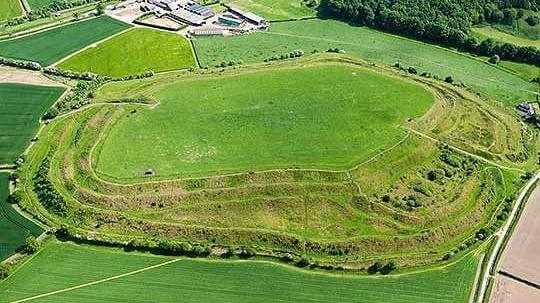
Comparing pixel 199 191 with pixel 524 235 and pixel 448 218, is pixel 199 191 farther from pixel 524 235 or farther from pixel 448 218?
pixel 524 235

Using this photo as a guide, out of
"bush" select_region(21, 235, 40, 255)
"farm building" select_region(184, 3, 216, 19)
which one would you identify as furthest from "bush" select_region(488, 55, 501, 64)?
"bush" select_region(21, 235, 40, 255)

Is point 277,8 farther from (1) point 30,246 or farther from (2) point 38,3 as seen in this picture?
(1) point 30,246

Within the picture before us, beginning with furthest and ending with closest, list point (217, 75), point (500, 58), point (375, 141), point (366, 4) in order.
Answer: point (366, 4), point (500, 58), point (217, 75), point (375, 141)

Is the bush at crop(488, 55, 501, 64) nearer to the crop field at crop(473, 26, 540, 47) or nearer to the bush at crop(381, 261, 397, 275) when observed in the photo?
the crop field at crop(473, 26, 540, 47)

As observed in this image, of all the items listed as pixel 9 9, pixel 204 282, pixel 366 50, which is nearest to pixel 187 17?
pixel 366 50

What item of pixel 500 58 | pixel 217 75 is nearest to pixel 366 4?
pixel 500 58
